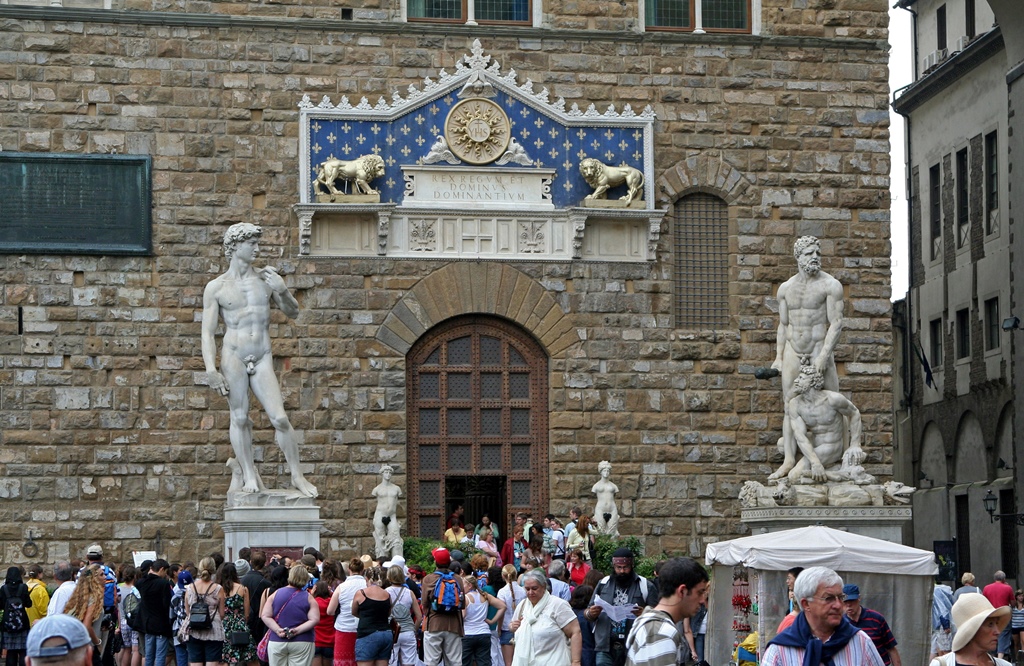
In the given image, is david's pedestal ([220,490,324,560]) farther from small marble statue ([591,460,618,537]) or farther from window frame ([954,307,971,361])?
window frame ([954,307,971,361])

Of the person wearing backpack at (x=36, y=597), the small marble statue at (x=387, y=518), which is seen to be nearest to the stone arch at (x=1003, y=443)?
the small marble statue at (x=387, y=518)

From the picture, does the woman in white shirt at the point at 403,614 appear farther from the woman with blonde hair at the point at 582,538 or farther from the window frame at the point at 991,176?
the window frame at the point at 991,176

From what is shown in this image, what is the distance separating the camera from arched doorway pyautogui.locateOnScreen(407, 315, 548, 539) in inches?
950

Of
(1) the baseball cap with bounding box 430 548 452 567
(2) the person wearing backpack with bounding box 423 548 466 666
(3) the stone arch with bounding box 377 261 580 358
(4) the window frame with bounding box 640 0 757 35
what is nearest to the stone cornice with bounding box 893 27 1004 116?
(4) the window frame with bounding box 640 0 757 35

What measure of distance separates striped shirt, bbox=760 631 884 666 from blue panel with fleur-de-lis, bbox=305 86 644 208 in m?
16.1

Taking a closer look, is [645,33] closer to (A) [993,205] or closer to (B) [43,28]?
(B) [43,28]

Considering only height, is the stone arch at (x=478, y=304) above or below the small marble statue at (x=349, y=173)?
below

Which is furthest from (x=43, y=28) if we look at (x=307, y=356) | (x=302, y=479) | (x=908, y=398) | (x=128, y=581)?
(x=908, y=398)

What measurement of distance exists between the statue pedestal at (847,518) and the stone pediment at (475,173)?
483 centimetres

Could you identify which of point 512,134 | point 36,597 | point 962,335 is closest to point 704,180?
point 512,134

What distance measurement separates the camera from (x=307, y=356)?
2370 centimetres

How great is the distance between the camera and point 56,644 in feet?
25.1

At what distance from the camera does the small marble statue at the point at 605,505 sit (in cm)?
2362

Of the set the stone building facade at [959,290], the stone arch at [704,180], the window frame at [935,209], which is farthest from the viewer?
the window frame at [935,209]
